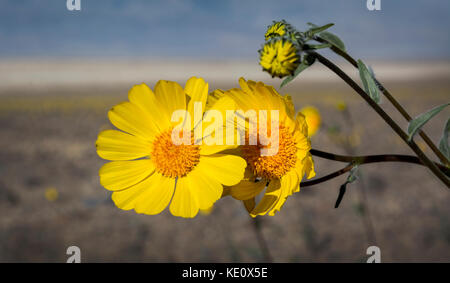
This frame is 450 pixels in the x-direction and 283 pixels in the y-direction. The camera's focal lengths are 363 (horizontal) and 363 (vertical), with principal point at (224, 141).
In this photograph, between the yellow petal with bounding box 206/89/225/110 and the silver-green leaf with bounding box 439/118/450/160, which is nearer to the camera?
the yellow petal with bounding box 206/89/225/110

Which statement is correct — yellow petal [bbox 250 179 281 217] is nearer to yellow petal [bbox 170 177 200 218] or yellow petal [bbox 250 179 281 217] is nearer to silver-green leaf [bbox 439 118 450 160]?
yellow petal [bbox 170 177 200 218]

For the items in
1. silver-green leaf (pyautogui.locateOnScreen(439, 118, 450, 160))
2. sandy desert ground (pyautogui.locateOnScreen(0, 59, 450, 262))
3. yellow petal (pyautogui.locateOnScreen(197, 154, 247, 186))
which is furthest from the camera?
sandy desert ground (pyautogui.locateOnScreen(0, 59, 450, 262))

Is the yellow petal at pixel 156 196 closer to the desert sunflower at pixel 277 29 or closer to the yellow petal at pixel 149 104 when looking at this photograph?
the yellow petal at pixel 149 104

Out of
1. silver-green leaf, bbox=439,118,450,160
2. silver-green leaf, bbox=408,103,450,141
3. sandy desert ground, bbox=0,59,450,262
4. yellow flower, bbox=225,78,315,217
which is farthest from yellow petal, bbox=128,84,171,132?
sandy desert ground, bbox=0,59,450,262

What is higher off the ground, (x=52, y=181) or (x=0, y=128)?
(x=0, y=128)

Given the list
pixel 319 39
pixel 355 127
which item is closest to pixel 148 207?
pixel 319 39

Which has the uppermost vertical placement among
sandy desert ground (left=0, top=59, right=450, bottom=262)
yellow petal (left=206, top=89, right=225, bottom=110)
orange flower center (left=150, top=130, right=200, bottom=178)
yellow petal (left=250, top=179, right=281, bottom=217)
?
sandy desert ground (left=0, top=59, right=450, bottom=262)
